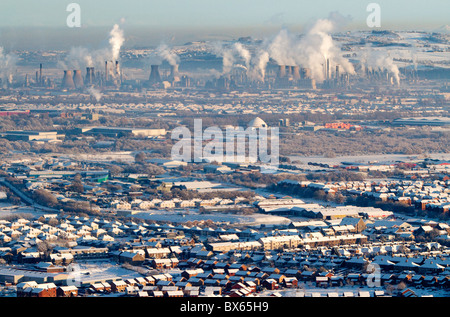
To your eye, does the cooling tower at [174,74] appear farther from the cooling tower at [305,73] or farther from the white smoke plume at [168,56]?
the cooling tower at [305,73]

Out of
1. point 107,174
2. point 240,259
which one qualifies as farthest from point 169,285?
point 107,174

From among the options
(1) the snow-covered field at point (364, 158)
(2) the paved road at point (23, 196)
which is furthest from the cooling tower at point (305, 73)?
(2) the paved road at point (23, 196)

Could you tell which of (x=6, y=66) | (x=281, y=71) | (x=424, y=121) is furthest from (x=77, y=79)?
(x=424, y=121)

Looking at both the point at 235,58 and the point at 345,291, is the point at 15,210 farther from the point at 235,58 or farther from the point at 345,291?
the point at 235,58

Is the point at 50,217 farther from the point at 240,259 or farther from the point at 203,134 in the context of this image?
the point at 203,134

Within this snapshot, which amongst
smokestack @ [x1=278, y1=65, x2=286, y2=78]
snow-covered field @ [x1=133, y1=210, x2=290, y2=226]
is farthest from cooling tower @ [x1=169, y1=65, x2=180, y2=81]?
snow-covered field @ [x1=133, y1=210, x2=290, y2=226]

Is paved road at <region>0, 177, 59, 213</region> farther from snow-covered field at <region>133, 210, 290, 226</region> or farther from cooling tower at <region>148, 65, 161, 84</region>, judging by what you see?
cooling tower at <region>148, 65, 161, 84</region>
